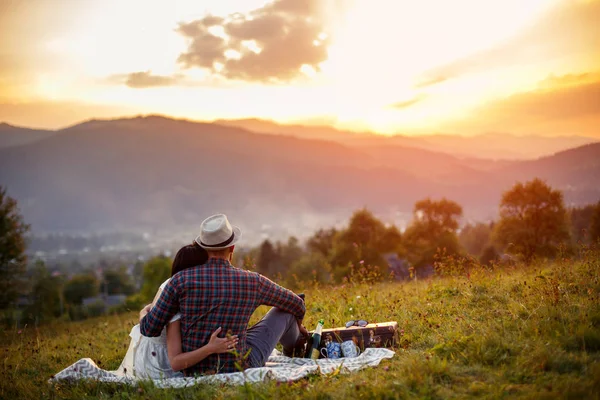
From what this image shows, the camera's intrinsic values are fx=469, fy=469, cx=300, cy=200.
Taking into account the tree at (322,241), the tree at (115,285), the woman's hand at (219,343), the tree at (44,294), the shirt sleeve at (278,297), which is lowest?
the tree at (115,285)

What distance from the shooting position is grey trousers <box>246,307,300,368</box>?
227 inches

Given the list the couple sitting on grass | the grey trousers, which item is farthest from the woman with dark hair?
the grey trousers

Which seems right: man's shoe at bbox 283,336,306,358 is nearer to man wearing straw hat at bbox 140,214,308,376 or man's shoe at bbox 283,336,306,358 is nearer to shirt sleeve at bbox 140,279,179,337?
man wearing straw hat at bbox 140,214,308,376

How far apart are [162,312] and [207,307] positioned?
0.50 meters

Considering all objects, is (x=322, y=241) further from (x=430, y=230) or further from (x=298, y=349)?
(x=298, y=349)

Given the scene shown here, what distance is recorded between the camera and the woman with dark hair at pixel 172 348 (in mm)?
5301

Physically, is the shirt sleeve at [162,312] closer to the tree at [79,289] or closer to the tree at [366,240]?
the tree at [366,240]

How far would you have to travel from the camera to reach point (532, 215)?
3312cm

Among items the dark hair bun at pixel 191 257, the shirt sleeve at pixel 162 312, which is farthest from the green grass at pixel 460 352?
the dark hair bun at pixel 191 257

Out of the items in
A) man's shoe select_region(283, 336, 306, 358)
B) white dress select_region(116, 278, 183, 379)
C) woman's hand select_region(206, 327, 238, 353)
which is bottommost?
man's shoe select_region(283, 336, 306, 358)

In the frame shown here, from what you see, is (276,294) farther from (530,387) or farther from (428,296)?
(428,296)

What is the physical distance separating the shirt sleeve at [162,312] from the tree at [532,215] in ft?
101

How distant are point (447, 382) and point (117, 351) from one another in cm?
622

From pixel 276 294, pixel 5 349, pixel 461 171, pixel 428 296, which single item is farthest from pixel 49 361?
pixel 461 171
